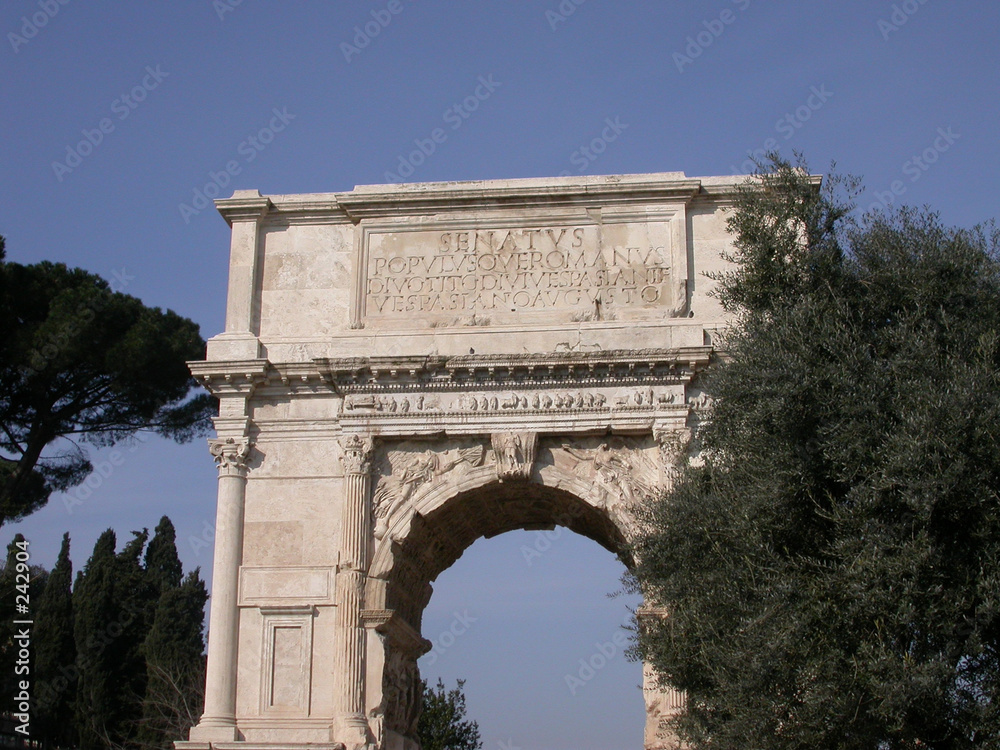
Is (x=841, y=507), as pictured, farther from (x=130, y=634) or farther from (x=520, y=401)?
(x=130, y=634)

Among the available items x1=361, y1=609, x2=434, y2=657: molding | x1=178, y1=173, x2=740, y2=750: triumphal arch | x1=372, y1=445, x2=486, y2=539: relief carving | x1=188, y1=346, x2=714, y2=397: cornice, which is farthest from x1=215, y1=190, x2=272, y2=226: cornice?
x1=361, y1=609, x2=434, y2=657: molding

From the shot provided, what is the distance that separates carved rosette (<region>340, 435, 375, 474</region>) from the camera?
15.9 m

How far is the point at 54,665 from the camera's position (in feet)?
84.4

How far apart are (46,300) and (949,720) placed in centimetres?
1813

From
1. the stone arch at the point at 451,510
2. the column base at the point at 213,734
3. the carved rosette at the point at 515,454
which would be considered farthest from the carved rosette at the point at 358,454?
the column base at the point at 213,734

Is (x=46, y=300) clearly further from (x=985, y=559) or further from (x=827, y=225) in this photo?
(x=985, y=559)

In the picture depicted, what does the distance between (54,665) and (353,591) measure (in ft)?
42.7

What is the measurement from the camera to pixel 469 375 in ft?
52.5

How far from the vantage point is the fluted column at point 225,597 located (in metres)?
15.2

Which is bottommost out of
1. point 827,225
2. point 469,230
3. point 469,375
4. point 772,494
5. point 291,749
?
point 291,749

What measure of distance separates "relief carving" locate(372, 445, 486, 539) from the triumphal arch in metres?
0.03

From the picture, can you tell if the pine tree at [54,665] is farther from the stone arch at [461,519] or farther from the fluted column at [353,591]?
the fluted column at [353,591]

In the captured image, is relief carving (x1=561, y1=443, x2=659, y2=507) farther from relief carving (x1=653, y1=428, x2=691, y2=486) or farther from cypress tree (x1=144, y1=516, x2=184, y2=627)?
cypress tree (x1=144, y1=516, x2=184, y2=627)

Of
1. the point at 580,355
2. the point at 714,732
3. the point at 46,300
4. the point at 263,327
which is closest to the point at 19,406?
the point at 46,300
